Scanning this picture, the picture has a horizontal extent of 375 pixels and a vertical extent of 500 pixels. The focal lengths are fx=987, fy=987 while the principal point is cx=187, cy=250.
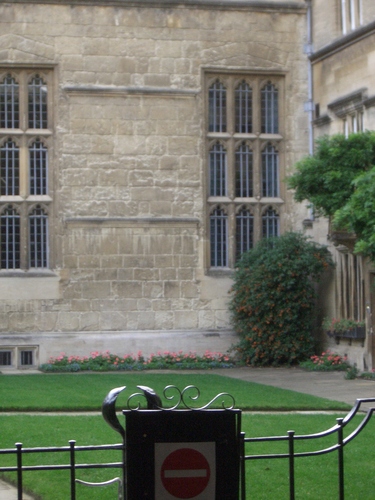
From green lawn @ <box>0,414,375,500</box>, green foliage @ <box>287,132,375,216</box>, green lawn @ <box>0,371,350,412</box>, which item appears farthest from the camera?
green foliage @ <box>287,132,375,216</box>

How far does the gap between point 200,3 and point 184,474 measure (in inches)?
617

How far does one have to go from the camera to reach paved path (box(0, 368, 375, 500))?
46.7 ft

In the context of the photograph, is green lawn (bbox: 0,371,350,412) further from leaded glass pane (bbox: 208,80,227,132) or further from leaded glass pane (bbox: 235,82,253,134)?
leaded glass pane (bbox: 235,82,253,134)

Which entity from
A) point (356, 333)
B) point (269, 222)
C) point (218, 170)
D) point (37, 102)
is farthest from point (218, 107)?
point (356, 333)

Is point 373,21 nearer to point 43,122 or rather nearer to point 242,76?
point 242,76

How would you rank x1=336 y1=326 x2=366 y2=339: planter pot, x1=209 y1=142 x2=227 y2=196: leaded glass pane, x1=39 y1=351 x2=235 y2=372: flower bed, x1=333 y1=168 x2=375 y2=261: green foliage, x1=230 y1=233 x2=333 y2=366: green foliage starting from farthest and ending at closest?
x1=209 y1=142 x2=227 y2=196: leaded glass pane → x1=230 y1=233 x2=333 y2=366: green foliage → x1=39 y1=351 x2=235 y2=372: flower bed → x1=336 y1=326 x2=366 y2=339: planter pot → x1=333 y1=168 x2=375 y2=261: green foliage

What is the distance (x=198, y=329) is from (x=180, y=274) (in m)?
1.15

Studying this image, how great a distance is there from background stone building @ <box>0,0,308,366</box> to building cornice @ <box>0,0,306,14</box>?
1.1 inches

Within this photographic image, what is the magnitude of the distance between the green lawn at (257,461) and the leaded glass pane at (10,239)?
8082 millimetres

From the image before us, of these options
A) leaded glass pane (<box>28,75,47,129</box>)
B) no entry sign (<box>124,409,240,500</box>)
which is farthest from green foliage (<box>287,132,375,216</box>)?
no entry sign (<box>124,409,240,500</box>)

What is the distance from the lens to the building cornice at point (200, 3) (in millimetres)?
19320

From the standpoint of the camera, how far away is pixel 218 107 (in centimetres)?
2016

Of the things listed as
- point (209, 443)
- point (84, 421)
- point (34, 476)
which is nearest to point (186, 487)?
point (209, 443)

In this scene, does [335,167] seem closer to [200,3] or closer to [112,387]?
[112,387]
